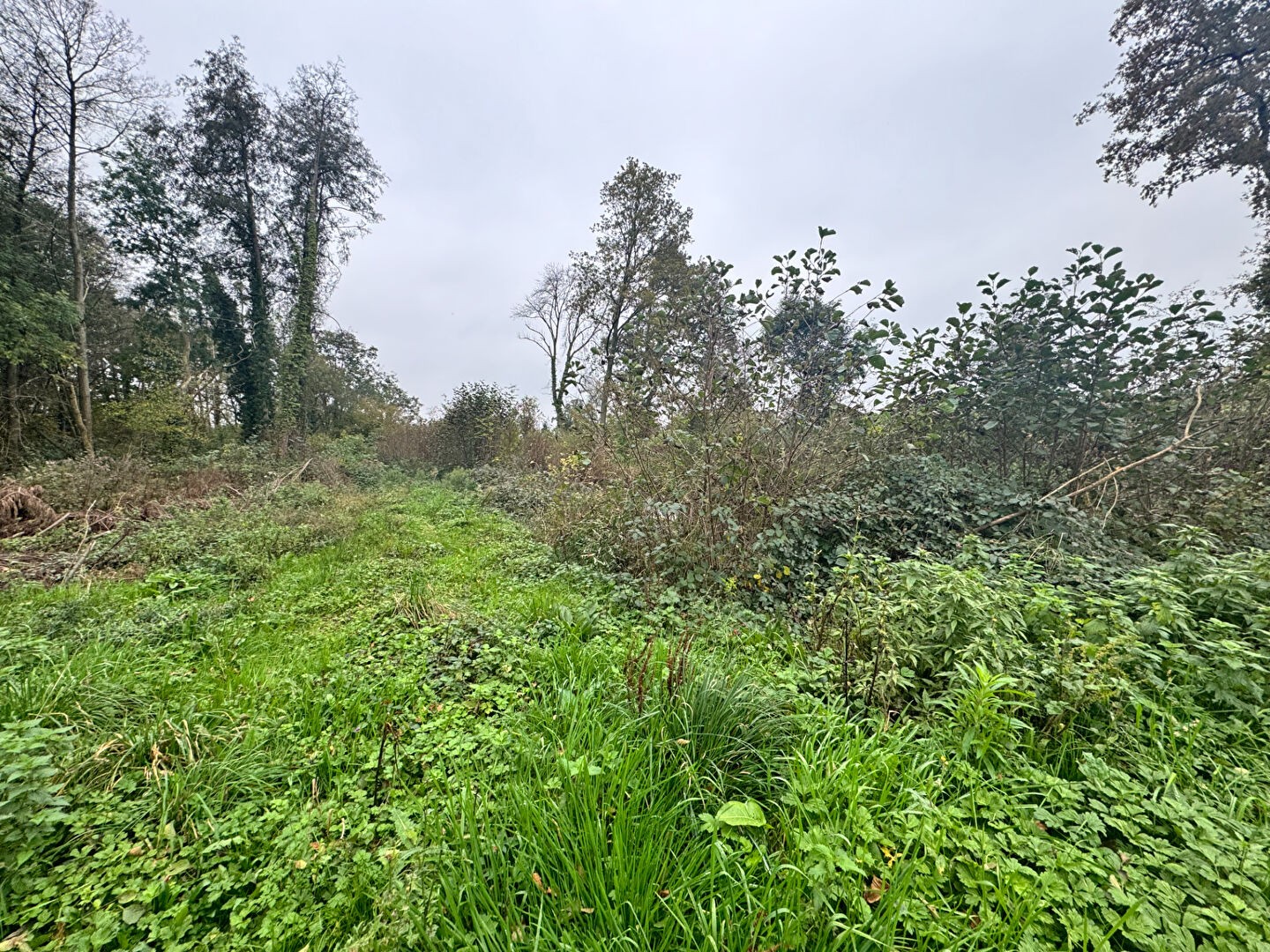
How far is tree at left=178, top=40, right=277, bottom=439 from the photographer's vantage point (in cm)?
1293

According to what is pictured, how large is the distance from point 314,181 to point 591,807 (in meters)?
19.5

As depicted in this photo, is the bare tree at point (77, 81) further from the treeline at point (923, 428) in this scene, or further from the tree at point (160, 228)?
the treeline at point (923, 428)

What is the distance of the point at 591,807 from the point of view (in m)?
1.40

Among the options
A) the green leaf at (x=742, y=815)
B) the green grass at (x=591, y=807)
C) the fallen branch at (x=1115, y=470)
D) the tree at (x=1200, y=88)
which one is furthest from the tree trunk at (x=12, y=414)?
the tree at (x=1200, y=88)

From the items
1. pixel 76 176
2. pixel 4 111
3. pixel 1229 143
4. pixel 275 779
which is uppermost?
pixel 4 111

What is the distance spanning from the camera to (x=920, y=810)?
4.71ft

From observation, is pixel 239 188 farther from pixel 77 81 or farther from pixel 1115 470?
pixel 1115 470

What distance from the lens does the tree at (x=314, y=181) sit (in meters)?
13.3

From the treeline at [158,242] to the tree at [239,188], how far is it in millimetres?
47

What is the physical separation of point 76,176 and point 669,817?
682 inches

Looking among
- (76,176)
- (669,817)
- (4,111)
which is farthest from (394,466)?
(669,817)

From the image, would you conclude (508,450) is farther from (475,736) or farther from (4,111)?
(4,111)

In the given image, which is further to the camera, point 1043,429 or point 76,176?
point 76,176

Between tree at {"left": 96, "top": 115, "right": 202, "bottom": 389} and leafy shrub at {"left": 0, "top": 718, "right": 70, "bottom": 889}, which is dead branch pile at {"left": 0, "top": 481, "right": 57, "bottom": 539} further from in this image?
tree at {"left": 96, "top": 115, "right": 202, "bottom": 389}
